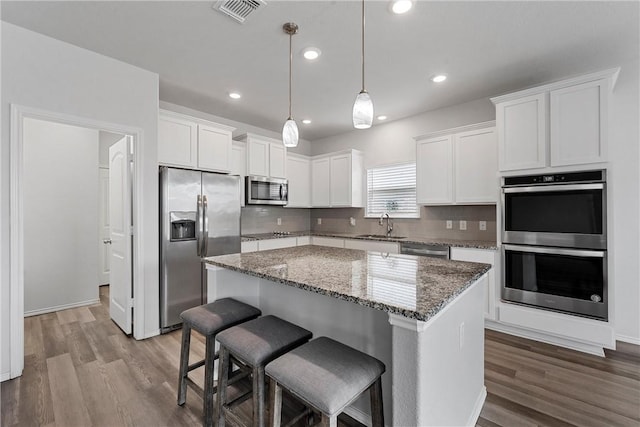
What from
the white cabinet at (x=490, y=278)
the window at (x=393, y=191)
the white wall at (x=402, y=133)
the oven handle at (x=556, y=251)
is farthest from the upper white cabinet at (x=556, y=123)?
the window at (x=393, y=191)

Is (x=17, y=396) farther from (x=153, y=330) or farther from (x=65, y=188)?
(x=65, y=188)

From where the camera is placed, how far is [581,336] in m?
2.61

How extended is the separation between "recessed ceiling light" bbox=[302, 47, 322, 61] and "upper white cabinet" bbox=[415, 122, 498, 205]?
191 cm

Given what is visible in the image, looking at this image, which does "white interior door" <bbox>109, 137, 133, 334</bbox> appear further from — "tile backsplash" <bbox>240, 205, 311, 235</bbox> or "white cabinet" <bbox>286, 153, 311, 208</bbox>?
"white cabinet" <bbox>286, 153, 311, 208</bbox>

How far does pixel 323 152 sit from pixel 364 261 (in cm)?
388

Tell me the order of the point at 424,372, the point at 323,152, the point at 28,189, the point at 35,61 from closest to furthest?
the point at 424,372 → the point at 35,61 → the point at 28,189 → the point at 323,152

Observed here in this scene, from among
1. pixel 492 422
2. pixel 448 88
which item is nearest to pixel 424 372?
pixel 492 422

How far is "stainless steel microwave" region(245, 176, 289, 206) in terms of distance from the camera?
4246 millimetres

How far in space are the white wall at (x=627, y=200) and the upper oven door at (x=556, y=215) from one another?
484 millimetres

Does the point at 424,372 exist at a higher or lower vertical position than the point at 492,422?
higher

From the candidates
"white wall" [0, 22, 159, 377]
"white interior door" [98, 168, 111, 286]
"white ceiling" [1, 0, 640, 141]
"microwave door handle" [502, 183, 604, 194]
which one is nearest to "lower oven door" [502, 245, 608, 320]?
"microwave door handle" [502, 183, 604, 194]

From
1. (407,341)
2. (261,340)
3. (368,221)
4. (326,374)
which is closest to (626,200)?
(368,221)

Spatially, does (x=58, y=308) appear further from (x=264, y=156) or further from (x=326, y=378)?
(x=326, y=378)

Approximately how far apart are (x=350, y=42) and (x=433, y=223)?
8.82 ft
